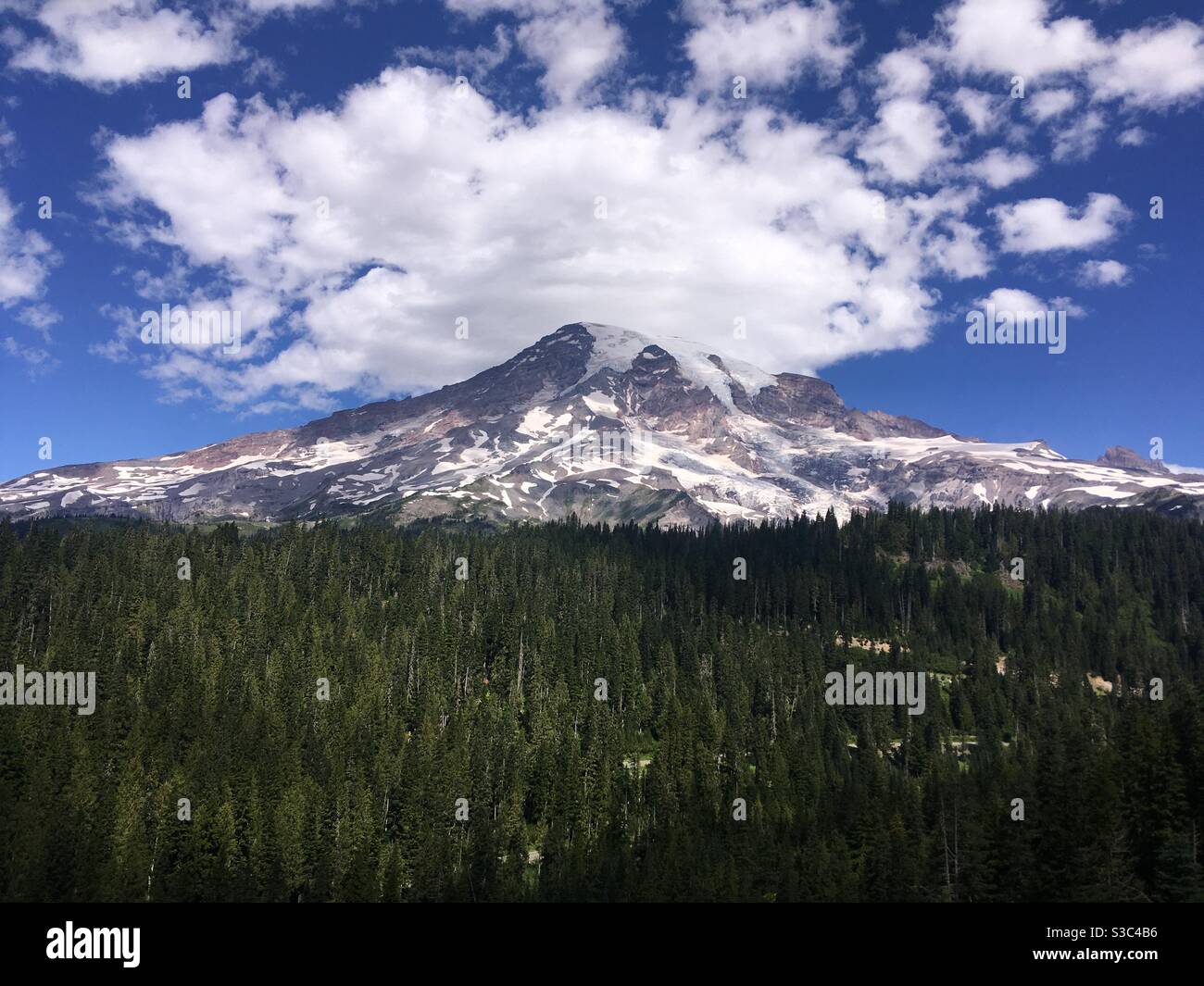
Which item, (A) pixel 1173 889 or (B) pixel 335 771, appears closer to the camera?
(A) pixel 1173 889

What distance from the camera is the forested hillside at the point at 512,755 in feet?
284

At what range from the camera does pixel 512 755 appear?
428 ft

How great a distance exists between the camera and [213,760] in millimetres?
110125

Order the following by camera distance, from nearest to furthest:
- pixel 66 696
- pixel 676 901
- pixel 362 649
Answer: pixel 676 901
pixel 66 696
pixel 362 649

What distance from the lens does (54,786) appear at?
10269 centimetres

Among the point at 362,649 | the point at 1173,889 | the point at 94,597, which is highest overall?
the point at 94,597

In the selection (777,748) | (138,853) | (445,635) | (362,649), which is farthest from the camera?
(445,635)

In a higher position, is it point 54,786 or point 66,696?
point 66,696

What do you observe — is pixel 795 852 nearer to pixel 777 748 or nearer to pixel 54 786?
pixel 777 748

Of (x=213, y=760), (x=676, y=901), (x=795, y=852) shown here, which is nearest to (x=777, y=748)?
(x=795, y=852)

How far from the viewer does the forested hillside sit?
3408 inches

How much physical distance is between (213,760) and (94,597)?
219 feet
